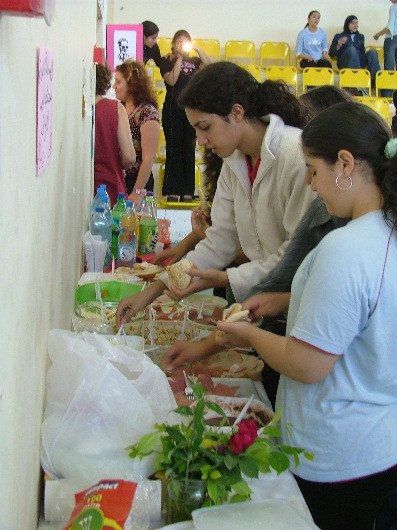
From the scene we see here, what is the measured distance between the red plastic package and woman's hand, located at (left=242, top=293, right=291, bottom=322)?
0.77 metres

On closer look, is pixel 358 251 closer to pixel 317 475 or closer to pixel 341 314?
pixel 341 314

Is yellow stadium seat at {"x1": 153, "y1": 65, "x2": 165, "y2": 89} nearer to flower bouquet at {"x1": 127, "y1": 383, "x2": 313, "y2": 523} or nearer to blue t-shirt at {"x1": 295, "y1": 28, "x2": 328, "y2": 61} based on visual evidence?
blue t-shirt at {"x1": 295, "y1": 28, "x2": 328, "y2": 61}

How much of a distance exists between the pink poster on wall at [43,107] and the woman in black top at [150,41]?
730cm

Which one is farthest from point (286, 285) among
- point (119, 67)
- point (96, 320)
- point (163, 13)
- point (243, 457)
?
point (163, 13)

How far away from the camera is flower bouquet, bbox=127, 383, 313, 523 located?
111cm

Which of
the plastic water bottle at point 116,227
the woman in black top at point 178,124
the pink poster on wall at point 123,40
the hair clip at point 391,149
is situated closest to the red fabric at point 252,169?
the hair clip at point 391,149

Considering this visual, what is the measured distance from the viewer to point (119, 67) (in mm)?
4309

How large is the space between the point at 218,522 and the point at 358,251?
1.84 ft

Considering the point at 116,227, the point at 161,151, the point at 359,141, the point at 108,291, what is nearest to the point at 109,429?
the point at 359,141

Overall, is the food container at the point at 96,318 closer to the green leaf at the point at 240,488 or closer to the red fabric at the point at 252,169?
the red fabric at the point at 252,169

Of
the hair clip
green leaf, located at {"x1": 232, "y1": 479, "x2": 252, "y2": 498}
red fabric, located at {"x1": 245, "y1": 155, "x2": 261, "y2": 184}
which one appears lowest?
green leaf, located at {"x1": 232, "y1": 479, "x2": 252, "y2": 498}

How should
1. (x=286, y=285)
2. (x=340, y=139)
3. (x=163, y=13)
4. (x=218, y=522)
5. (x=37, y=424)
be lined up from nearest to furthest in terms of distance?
(x=218, y=522) → (x=37, y=424) → (x=340, y=139) → (x=286, y=285) → (x=163, y=13)

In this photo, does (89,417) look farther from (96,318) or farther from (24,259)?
(96,318)

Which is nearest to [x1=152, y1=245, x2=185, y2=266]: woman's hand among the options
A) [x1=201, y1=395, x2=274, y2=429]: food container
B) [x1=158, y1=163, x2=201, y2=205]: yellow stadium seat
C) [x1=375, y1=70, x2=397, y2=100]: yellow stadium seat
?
[x1=201, y1=395, x2=274, y2=429]: food container
